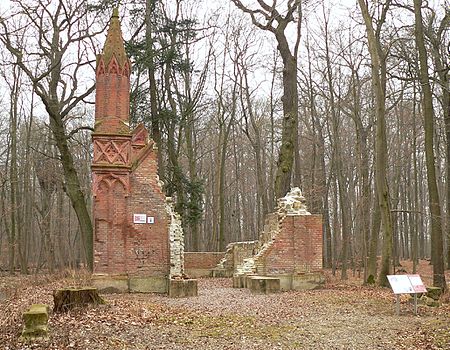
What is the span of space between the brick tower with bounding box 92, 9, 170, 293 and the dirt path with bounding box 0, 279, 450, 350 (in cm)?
255

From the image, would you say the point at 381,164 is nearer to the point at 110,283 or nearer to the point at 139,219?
the point at 139,219

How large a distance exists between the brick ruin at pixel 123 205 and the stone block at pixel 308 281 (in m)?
4.04

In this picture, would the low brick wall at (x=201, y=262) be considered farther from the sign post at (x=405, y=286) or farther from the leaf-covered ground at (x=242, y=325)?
the sign post at (x=405, y=286)

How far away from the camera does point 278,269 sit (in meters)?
17.9

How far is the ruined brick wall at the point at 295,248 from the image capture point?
707 inches

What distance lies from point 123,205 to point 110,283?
240 centimetres

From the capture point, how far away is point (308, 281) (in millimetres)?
18016

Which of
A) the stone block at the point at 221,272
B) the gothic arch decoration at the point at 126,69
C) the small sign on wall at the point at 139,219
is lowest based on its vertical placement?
the stone block at the point at 221,272

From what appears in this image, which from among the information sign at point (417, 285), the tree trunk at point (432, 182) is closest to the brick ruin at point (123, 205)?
the information sign at point (417, 285)

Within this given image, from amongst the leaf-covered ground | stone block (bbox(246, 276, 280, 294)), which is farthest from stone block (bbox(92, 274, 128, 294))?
stone block (bbox(246, 276, 280, 294))

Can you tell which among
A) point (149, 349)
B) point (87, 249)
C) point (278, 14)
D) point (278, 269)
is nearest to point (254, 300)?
point (278, 269)

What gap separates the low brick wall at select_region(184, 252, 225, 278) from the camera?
86.7ft

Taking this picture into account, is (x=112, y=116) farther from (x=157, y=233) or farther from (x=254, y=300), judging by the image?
(x=254, y=300)

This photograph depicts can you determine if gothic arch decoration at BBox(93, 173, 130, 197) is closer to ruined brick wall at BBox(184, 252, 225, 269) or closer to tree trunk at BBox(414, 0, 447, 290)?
tree trunk at BBox(414, 0, 447, 290)
